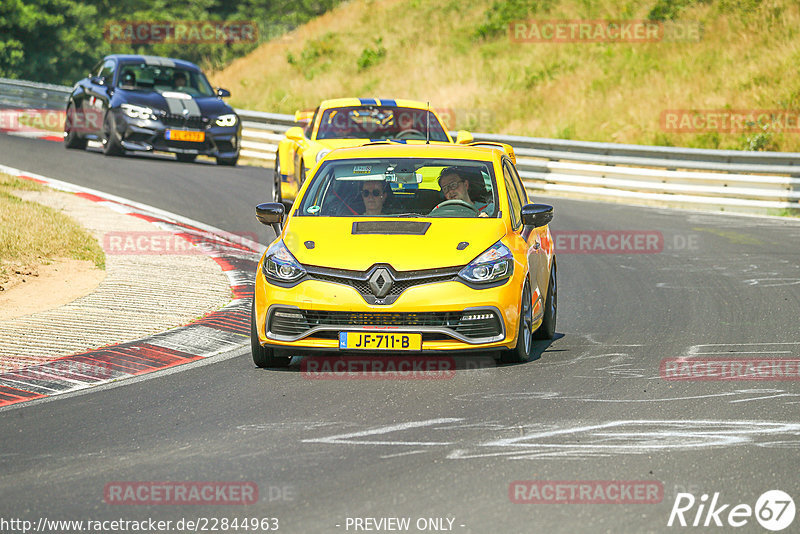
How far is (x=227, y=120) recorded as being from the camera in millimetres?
23266

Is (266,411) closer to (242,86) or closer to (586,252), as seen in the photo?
(586,252)

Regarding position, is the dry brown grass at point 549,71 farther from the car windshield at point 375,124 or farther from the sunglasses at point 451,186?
the sunglasses at point 451,186

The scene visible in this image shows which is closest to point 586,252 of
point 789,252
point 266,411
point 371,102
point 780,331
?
point 789,252

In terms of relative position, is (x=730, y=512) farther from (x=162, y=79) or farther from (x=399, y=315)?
(x=162, y=79)

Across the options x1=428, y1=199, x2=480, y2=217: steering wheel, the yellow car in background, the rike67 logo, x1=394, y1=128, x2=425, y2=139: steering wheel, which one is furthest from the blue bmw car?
the rike67 logo

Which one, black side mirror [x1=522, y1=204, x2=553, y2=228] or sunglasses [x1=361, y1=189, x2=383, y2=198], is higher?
sunglasses [x1=361, y1=189, x2=383, y2=198]

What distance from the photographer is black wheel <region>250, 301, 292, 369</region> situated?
8859 millimetres

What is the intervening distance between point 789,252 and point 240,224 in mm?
7113

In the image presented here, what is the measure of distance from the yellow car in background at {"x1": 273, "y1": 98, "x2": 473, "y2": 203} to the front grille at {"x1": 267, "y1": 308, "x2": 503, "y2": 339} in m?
8.39

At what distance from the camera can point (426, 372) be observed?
29.1 ft

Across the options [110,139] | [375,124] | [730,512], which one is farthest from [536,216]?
[110,139]

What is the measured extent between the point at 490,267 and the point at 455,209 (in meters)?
1.05

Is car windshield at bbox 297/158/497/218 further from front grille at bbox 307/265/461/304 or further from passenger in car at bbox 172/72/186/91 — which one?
passenger in car at bbox 172/72/186/91

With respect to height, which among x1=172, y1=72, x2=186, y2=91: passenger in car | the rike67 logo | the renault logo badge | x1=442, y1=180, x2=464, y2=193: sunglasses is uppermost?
x1=442, y1=180, x2=464, y2=193: sunglasses
